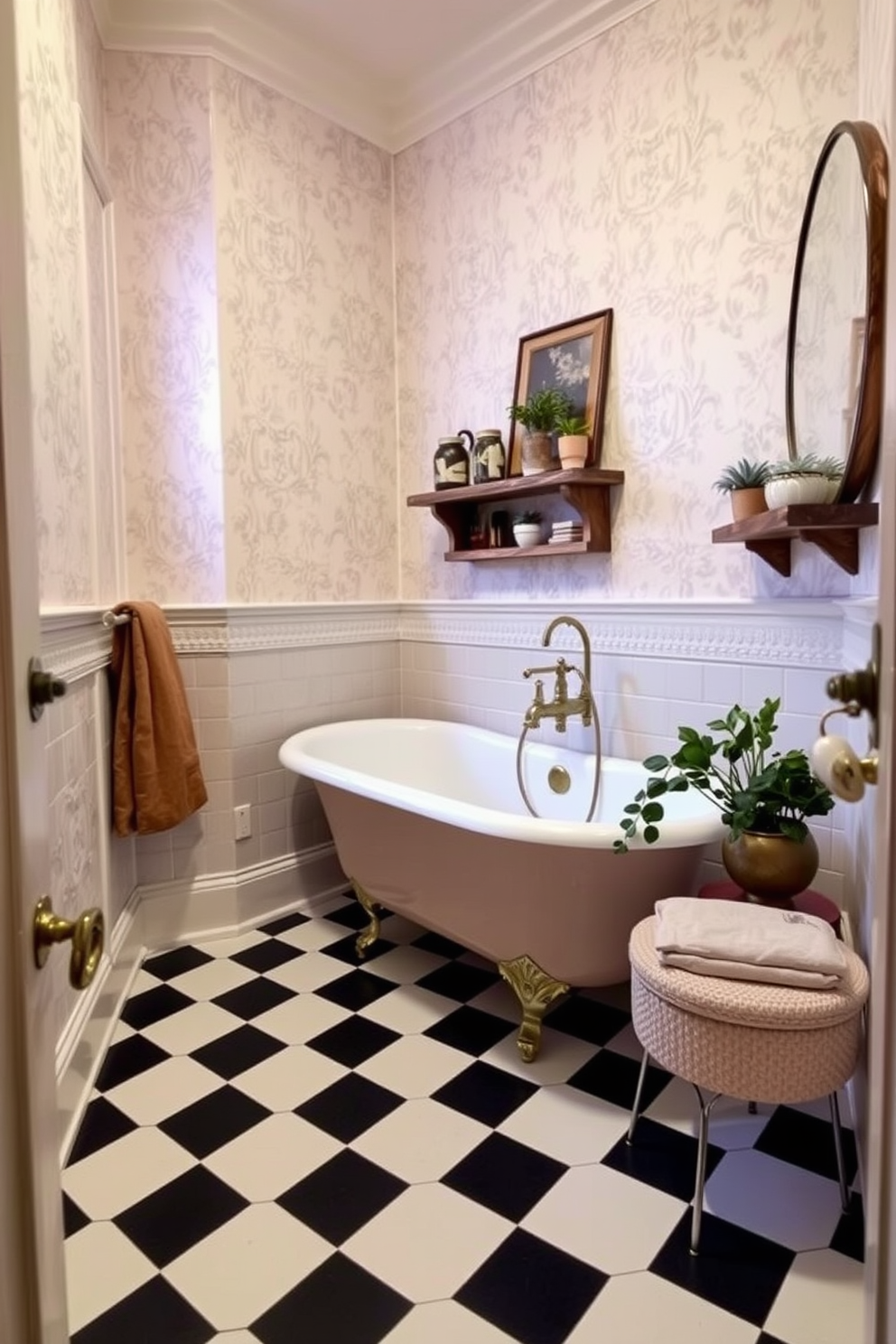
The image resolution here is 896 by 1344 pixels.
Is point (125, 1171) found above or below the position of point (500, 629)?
below

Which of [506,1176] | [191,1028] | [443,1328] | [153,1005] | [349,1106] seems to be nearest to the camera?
[443,1328]

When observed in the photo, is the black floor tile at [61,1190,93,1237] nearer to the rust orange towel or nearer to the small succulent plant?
the rust orange towel

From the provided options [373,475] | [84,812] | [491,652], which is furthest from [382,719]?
[84,812]

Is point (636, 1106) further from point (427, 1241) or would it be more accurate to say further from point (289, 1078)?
point (289, 1078)

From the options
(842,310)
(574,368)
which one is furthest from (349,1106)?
(574,368)

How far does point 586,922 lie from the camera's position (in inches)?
68.9

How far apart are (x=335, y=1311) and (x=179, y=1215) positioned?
371 mm

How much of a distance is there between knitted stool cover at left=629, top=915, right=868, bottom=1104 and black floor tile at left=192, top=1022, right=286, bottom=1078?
106cm

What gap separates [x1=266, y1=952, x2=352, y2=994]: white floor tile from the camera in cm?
225

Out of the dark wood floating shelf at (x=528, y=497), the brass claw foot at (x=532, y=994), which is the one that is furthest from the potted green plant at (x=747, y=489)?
the brass claw foot at (x=532, y=994)

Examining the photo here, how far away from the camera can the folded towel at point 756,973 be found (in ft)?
4.16

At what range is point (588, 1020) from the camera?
6.64 feet

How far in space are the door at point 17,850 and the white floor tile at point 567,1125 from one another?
3.83 feet

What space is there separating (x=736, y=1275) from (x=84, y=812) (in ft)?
5.56
